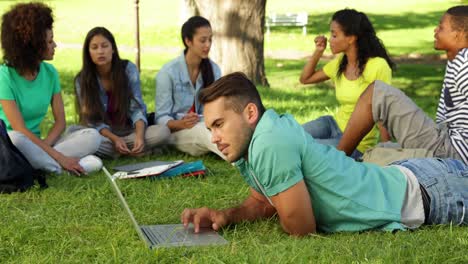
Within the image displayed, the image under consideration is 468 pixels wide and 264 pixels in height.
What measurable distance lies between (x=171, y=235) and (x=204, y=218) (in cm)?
21

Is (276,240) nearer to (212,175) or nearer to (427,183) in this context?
(427,183)

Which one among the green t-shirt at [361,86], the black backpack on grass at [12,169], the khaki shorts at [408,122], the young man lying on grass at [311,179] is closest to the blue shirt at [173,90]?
the green t-shirt at [361,86]

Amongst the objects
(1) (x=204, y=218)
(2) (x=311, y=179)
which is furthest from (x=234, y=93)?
(1) (x=204, y=218)

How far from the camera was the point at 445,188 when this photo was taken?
170 inches

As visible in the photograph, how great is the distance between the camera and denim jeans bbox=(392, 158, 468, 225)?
4.32m

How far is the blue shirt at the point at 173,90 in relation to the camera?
7.47m

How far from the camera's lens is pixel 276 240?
13.9 ft

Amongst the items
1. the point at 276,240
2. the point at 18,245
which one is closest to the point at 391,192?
the point at 276,240

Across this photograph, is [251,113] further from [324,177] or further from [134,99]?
[134,99]

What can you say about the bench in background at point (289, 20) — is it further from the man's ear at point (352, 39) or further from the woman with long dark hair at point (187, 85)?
the man's ear at point (352, 39)

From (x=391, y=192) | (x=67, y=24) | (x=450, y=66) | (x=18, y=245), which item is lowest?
(x=67, y=24)

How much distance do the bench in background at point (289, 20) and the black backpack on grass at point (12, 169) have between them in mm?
17743

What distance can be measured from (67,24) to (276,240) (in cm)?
2095

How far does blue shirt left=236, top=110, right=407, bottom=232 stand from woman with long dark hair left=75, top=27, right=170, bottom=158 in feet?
9.64
